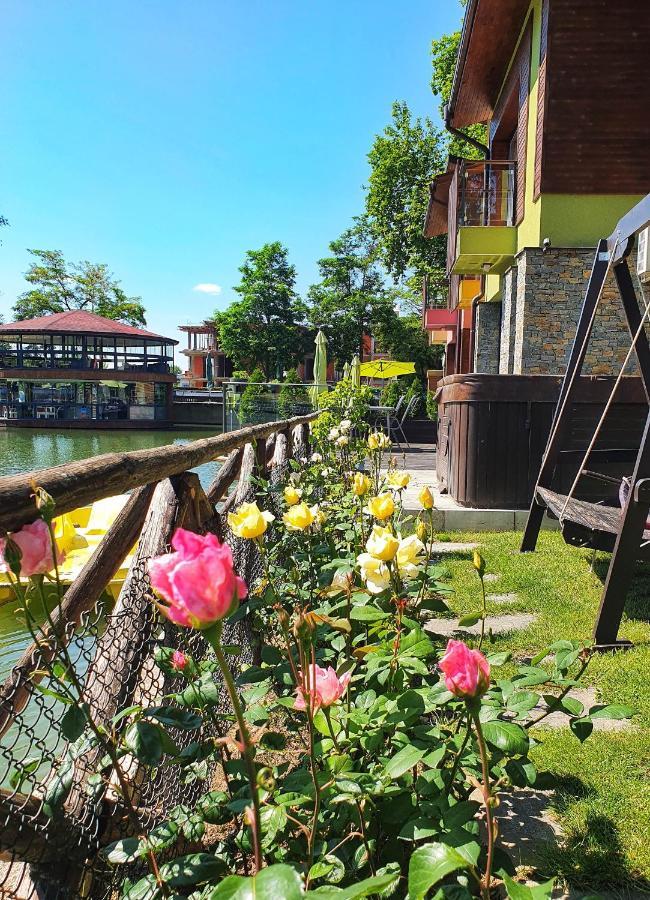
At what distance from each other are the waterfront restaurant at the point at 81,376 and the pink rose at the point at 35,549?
141 ft

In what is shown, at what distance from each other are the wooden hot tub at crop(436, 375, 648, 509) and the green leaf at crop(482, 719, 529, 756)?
582 centimetres

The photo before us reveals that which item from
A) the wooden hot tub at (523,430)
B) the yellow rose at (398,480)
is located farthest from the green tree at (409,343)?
the yellow rose at (398,480)

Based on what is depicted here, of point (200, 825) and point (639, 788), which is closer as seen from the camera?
point (200, 825)

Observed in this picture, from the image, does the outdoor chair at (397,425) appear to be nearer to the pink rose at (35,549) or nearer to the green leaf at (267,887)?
the pink rose at (35,549)

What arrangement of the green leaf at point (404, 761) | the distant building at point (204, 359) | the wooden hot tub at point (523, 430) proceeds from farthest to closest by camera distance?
the distant building at point (204, 359) → the wooden hot tub at point (523, 430) → the green leaf at point (404, 761)

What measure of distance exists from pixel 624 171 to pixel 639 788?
825 centimetres

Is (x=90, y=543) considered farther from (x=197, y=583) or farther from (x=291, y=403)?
(x=291, y=403)

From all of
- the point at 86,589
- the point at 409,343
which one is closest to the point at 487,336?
the point at 86,589

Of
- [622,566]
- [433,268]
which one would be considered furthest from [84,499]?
[433,268]

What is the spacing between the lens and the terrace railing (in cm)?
121

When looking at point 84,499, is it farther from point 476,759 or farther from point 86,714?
point 476,759

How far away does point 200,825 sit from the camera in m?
1.26

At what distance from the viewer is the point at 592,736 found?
2580mm

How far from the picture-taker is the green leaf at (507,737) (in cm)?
125
